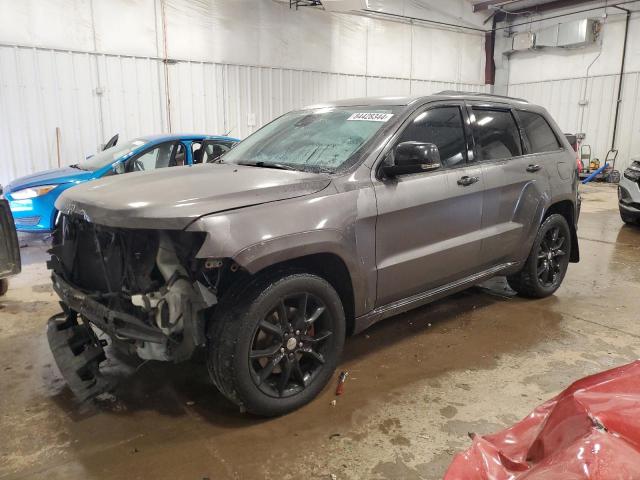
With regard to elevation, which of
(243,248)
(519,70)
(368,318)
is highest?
(519,70)

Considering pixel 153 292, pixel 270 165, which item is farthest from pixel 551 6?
pixel 153 292

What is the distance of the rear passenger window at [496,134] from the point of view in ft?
11.7

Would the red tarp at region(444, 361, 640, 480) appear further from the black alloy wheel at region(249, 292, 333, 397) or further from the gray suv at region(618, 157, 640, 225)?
the gray suv at region(618, 157, 640, 225)

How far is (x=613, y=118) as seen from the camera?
13695 mm

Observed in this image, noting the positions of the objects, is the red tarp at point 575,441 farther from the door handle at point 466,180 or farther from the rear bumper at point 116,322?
the door handle at point 466,180

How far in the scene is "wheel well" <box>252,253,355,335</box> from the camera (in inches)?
104

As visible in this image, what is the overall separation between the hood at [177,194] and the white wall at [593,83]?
13.8 meters

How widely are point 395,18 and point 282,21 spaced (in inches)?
134

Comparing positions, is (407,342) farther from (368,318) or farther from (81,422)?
(81,422)

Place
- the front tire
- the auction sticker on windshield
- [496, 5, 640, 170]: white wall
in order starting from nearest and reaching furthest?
the front tire → the auction sticker on windshield → [496, 5, 640, 170]: white wall

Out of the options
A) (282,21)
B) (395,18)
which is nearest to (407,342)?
(282,21)

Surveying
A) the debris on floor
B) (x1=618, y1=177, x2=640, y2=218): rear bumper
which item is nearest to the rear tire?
the debris on floor

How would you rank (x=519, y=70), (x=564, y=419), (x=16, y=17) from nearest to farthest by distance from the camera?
(x=564, y=419) → (x=16, y=17) → (x=519, y=70)

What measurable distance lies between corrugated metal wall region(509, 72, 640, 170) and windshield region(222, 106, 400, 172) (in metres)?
13.0
